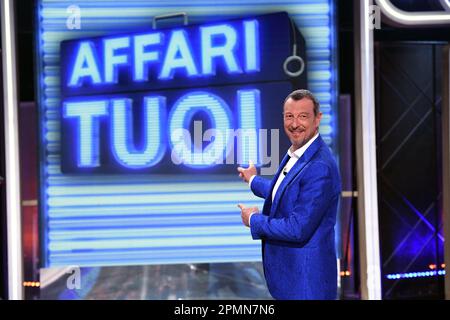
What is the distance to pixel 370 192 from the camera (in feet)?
7.11

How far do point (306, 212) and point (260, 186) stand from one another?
10.9 inches

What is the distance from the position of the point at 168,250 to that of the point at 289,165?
85cm

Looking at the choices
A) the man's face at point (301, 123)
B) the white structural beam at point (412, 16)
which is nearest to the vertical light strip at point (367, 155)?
the white structural beam at point (412, 16)

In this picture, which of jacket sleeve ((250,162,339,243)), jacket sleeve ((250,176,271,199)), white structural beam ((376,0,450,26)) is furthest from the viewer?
white structural beam ((376,0,450,26))

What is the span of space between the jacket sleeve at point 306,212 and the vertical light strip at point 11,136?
1158 millimetres

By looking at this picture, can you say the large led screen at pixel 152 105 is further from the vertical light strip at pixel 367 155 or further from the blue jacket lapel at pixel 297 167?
the blue jacket lapel at pixel 297 167

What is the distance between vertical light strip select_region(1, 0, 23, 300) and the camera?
2.14 m

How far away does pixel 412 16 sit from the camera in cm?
213

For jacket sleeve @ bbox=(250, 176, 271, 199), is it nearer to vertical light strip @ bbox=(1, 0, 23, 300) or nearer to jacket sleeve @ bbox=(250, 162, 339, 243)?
jacket sleeve @ bbox=(250, 162, 339, 243)

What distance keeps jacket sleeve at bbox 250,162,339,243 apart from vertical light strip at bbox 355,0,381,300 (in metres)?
0.64

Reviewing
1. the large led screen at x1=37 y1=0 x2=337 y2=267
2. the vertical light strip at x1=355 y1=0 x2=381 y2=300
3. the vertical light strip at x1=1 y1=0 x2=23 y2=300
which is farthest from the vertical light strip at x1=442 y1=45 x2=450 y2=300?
the vertical light strip at x1=1 y1=0 x2=23 y2=300

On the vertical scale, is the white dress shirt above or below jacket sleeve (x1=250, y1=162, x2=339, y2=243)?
above

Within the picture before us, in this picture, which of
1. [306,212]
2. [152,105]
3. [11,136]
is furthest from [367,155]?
[11,136]

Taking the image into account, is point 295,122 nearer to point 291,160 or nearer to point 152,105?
point 291,160
